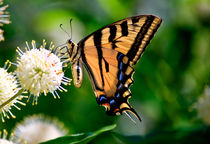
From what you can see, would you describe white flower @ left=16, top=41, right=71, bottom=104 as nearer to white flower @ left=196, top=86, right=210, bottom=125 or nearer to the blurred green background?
the blurred green background

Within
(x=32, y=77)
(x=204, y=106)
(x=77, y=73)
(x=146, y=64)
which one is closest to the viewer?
(x=32, y=77)

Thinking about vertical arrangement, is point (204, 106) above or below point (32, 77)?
below

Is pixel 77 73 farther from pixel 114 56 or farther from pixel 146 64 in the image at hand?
pixel 146 64

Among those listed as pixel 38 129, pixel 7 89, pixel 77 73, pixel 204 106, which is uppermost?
pixel 7 89

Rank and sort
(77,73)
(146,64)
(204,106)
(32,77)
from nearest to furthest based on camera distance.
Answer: (32,77) < (77,73) < (204,106) < (146,64)

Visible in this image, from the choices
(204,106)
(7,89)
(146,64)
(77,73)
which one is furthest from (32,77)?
(204,106)

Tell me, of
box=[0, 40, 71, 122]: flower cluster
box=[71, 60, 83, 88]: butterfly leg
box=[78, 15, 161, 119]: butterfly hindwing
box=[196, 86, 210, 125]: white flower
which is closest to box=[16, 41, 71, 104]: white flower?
box=[0, 40, 71, 122]: flower cluster

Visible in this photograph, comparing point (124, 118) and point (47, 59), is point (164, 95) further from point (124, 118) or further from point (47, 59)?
point (47, 59)

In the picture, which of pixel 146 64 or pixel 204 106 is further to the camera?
pixel 146 64
